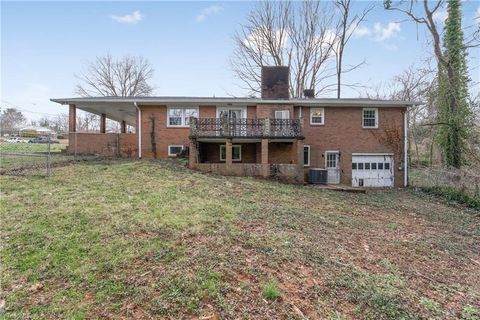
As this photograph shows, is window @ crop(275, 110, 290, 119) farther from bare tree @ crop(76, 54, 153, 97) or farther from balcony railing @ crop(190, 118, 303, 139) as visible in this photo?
bare tree @ crop(76, 54, 153, 97)

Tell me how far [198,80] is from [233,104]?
1138 cm

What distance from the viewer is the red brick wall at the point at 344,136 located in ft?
54.6

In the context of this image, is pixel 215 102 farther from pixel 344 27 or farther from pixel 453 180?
pixel 344 27

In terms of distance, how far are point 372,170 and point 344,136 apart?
2.73 m

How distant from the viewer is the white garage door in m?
16.7

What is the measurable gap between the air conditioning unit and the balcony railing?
93.9 inches

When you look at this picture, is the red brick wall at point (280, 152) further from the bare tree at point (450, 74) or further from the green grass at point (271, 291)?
the green grass at point (271, 291)

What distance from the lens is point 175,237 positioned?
4.97m

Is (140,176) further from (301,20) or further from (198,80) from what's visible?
(301,20)

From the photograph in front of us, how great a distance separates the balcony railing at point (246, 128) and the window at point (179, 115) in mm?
2100

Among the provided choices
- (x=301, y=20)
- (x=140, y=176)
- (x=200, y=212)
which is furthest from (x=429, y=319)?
(x=301, y=20)

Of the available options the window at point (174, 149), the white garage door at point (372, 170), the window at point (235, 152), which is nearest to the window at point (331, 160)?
the white garage door at point (372, 170)

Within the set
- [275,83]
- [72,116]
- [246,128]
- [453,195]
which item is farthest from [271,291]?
[72,116]

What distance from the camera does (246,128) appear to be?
14688mm
